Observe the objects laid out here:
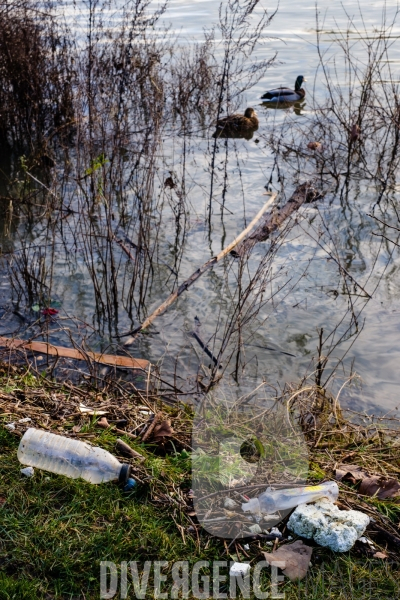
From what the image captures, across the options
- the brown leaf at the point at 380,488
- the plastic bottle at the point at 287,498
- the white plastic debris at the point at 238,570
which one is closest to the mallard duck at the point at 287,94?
the brown leaf at the point at 380,488

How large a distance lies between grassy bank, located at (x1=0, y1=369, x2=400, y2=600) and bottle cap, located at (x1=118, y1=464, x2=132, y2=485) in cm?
5

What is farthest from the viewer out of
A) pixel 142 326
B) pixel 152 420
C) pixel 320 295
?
pixel 320 295

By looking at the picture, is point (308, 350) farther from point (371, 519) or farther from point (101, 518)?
point (101, 518)

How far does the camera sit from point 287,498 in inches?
108

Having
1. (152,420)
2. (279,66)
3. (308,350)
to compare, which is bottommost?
(308,350)

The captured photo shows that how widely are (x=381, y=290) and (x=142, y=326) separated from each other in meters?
2.28

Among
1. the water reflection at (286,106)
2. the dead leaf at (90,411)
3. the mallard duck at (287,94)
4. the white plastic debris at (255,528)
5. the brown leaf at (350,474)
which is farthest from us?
the water reflection at (286,106)

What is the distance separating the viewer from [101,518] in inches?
106

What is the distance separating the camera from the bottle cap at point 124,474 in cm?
286

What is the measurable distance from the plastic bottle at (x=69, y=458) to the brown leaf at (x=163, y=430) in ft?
1.03

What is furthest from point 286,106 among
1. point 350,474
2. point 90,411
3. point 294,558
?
point 294,558

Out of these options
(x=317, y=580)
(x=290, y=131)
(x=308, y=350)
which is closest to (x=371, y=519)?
(x=317, y=580)

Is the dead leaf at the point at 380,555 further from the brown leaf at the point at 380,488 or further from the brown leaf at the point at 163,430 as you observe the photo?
the brown leaf at the point at 163,430

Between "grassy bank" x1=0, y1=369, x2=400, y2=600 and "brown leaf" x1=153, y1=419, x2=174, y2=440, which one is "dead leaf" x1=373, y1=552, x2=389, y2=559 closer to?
"grassy bank" x1=0, y1=369, x2=400, y2=600
